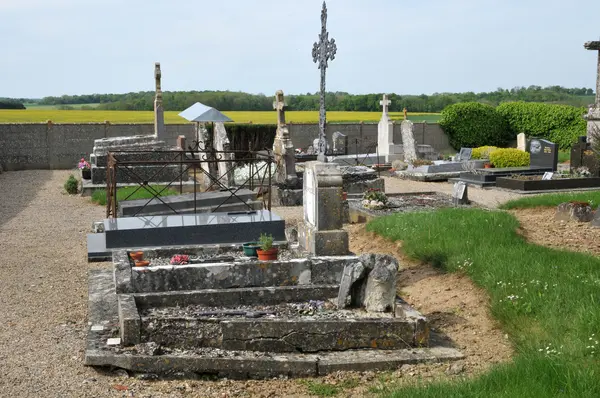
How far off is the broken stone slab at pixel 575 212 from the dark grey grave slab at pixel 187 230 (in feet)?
16.2

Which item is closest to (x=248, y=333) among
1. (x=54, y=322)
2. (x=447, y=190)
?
(x=54, y=322)

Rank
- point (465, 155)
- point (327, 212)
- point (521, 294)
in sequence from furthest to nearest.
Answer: point (465, 155), point (327, 212), point (521, 294)

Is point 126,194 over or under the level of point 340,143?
under

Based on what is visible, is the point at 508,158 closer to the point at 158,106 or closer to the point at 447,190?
the point at 447,190

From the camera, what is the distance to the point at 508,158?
2353 cm

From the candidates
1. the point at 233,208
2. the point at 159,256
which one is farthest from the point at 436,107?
the point at 159,256

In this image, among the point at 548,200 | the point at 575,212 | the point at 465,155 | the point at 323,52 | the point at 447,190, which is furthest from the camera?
the point at 465,155

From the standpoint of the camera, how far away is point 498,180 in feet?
65.8

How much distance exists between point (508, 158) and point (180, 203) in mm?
12375

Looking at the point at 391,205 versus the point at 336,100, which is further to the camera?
the point at 336,100

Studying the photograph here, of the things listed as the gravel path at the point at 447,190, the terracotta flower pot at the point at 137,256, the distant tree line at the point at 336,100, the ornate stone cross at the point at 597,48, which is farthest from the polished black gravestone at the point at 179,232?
the distant tree line at the point at 336,100

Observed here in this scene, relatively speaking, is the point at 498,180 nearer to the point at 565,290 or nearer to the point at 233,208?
the point at 233,208

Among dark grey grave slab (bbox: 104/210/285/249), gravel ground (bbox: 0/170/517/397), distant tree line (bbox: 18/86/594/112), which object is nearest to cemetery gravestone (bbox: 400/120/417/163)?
gravel ground (bbox: 0/170/517/397)

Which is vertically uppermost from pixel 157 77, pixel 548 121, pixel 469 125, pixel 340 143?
pixel 157 77
